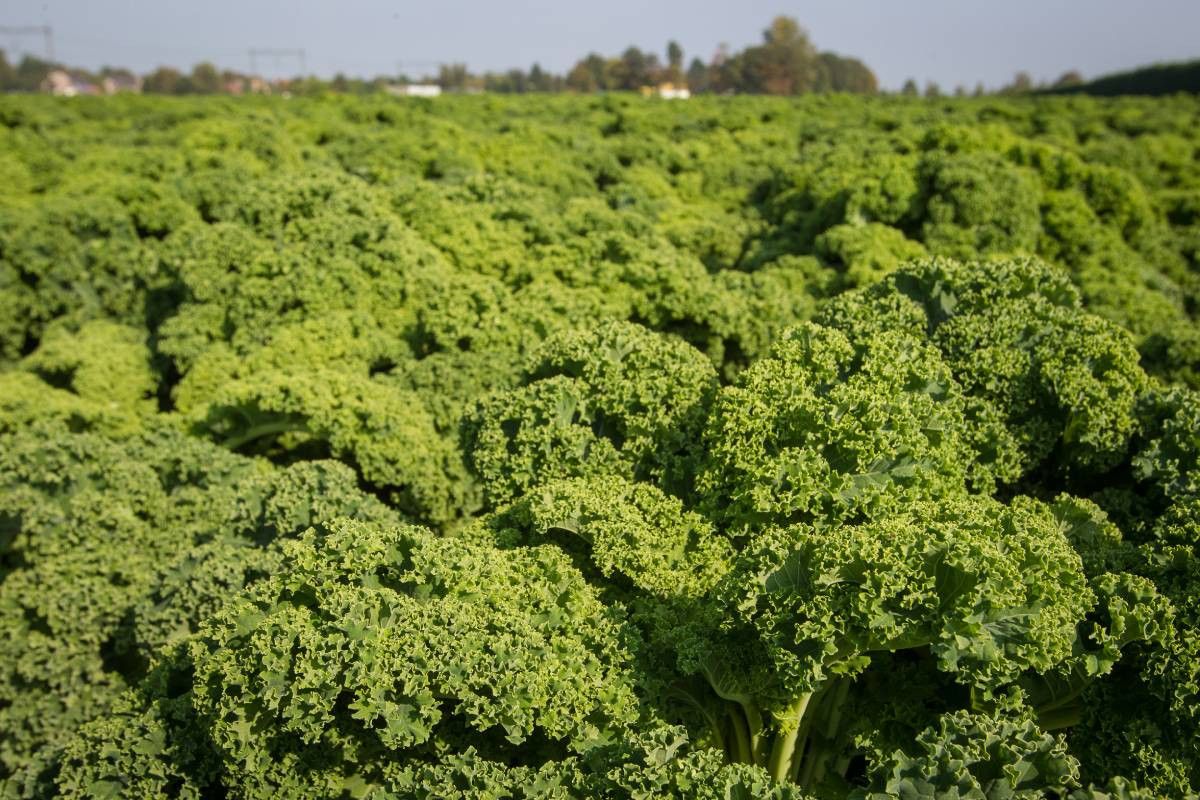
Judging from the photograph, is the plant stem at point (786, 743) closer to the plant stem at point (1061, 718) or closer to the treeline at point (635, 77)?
the plant stem at point (1061, 718)

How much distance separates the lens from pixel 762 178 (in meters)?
21.0

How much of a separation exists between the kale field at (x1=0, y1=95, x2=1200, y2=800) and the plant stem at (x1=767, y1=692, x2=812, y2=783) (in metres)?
0.08

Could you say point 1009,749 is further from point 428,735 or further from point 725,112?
point 725,112

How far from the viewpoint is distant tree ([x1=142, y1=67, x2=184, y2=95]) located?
110 meters

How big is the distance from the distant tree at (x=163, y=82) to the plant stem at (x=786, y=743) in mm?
119105

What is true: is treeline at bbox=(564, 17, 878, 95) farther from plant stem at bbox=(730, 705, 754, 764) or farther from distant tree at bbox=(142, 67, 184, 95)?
plant stem at bbox=(730, 705, 754, 764)

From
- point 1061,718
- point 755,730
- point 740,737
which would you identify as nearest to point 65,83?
point 740,737

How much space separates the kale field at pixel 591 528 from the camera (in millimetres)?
4137

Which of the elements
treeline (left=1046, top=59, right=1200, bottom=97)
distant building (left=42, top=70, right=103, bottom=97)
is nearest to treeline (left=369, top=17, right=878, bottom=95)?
treeline (left=1046, top=59, right=1200, bottom=97)

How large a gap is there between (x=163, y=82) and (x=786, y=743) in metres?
128

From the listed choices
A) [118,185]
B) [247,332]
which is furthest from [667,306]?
[118,185]

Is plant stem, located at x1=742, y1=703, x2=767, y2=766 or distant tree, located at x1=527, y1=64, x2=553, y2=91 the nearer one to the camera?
plant stem, located at x1=742, y1=703, x2=767, y2=766

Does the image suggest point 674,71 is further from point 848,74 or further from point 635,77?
point 848,74

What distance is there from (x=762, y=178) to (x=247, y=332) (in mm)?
14069
